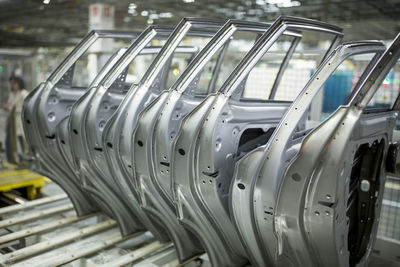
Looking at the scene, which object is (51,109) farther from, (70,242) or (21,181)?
(21,181)

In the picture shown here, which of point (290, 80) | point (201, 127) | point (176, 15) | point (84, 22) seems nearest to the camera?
point (201, 127)

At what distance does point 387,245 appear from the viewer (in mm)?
3385

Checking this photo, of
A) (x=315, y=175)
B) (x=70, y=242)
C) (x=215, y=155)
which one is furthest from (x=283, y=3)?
(x=315, y=175)

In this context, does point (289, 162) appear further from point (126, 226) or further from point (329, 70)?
point (126, 226)

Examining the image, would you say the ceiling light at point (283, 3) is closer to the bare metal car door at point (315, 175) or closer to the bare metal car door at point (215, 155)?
the bare metal car door at point (215, 155)

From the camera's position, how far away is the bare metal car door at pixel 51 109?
3.56 m

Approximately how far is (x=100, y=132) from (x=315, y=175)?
188 cm

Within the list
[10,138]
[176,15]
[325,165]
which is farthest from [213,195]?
[176,15]

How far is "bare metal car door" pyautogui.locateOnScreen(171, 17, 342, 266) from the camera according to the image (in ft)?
7.78

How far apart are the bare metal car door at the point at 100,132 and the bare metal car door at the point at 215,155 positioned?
809 mm

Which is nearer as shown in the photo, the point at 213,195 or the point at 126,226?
the point at 213,195

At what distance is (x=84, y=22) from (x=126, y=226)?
976 cm

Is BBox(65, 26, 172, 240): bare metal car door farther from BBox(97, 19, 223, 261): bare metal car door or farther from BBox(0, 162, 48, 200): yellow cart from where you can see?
BBox(0, 162, 48, 200): yellow cart

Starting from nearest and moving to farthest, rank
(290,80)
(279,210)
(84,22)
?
(279,210)
(290,80)
(84,22)
